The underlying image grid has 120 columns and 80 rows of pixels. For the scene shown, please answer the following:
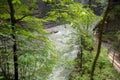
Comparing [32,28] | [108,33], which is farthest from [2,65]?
[108,33]

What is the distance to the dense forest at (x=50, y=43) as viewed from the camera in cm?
383

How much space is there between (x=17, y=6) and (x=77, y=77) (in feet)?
15.0

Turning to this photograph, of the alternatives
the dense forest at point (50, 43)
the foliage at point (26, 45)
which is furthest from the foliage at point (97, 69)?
the foliage at point (26, 45)

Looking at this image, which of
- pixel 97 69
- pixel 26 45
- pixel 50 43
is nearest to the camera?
pixel 26 45

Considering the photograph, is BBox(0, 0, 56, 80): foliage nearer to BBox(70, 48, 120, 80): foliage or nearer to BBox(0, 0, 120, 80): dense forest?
BBox(0, 0, 120, 80): dense forest

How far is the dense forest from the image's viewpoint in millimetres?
3832

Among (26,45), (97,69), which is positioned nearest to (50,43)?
(26,45)

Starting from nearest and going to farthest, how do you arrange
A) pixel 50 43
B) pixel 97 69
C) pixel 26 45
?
1. pixel 26 45
2. pixel 50 43
3. pixel 97 69

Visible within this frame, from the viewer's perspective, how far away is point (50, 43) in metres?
4.76

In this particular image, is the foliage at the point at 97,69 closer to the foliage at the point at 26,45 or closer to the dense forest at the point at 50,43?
the dense forest at the point at 50,43

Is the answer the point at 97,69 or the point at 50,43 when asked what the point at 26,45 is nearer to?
the point at 50,43

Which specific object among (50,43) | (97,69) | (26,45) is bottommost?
(97,69)

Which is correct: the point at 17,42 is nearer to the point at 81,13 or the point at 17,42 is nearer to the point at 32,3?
the point at 32,3

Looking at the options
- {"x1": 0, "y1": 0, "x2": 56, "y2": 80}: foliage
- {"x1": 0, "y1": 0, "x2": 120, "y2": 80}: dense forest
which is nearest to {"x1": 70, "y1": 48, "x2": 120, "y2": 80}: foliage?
{"x1": 0, "y1": 0, "x2": 120, "y2": 80}: dense forest
